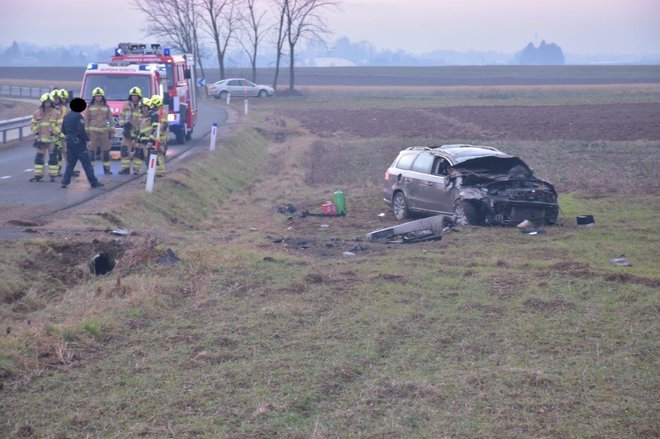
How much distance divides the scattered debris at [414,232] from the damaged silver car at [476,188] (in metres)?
1.02

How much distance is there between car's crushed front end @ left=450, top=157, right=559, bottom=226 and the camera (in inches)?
597

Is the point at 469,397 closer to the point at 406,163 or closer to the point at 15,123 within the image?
the point at 406,163

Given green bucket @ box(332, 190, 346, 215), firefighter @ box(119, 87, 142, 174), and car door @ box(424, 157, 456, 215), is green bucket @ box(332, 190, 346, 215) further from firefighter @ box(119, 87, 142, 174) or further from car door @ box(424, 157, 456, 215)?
firefighter @ box(119, 87, 142, 174)

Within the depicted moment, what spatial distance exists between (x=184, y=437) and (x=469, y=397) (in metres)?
2.15

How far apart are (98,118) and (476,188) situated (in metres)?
8.54

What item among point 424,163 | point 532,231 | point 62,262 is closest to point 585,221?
point 532,231

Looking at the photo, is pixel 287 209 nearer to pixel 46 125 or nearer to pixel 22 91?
pixel 46 125

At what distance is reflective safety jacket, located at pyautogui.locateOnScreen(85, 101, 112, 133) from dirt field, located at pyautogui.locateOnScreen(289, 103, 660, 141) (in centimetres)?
1843

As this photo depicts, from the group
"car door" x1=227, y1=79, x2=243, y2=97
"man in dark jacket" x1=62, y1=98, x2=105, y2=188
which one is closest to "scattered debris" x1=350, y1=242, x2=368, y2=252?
"man in dark jacket" x1=62, y1=98, x2=105, y2=188

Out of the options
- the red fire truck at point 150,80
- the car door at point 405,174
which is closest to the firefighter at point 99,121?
the red fire truck at point 150,80

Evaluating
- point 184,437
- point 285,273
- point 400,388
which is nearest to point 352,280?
point 285,273

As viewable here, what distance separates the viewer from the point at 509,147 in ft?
98.3

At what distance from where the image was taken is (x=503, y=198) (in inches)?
596

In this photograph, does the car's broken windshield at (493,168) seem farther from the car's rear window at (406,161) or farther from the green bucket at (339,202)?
the green bucket at (339,202)
